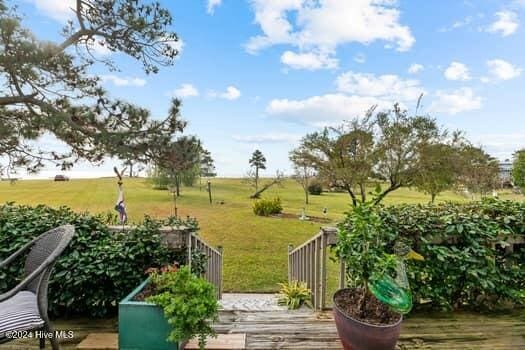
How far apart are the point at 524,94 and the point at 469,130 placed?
19.6ft

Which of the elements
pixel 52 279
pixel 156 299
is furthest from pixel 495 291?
pixel 52 279

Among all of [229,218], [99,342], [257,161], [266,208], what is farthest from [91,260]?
[257,161]

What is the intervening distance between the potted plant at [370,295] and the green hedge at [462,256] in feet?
2.15

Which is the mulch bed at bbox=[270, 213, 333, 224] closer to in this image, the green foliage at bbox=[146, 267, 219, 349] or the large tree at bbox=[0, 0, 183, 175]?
the large tree at bbox=[0, 0, 183, 175]

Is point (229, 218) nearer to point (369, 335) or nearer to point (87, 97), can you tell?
point (87, 97)

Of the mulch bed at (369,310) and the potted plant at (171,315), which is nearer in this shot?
the potted plant at (171,315)

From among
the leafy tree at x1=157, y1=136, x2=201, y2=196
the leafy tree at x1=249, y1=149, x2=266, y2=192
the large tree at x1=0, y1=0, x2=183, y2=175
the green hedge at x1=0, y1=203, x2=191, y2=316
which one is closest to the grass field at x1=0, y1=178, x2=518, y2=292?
the large tree at x1=0, y1=0, x2=183, y2=175

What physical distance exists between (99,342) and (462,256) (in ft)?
9.68

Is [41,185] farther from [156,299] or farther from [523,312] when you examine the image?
[523,312]

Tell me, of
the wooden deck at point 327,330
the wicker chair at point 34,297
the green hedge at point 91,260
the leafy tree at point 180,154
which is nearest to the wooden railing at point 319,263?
the wooden deck at point 327,330

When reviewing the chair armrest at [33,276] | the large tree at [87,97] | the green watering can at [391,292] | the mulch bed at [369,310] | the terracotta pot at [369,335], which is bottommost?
the terracotta pot at [369,335]

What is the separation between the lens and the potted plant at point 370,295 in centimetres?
193

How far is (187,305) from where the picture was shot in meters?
1.67

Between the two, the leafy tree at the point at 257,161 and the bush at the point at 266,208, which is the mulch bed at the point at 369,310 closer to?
the bush at the point at 266,208
